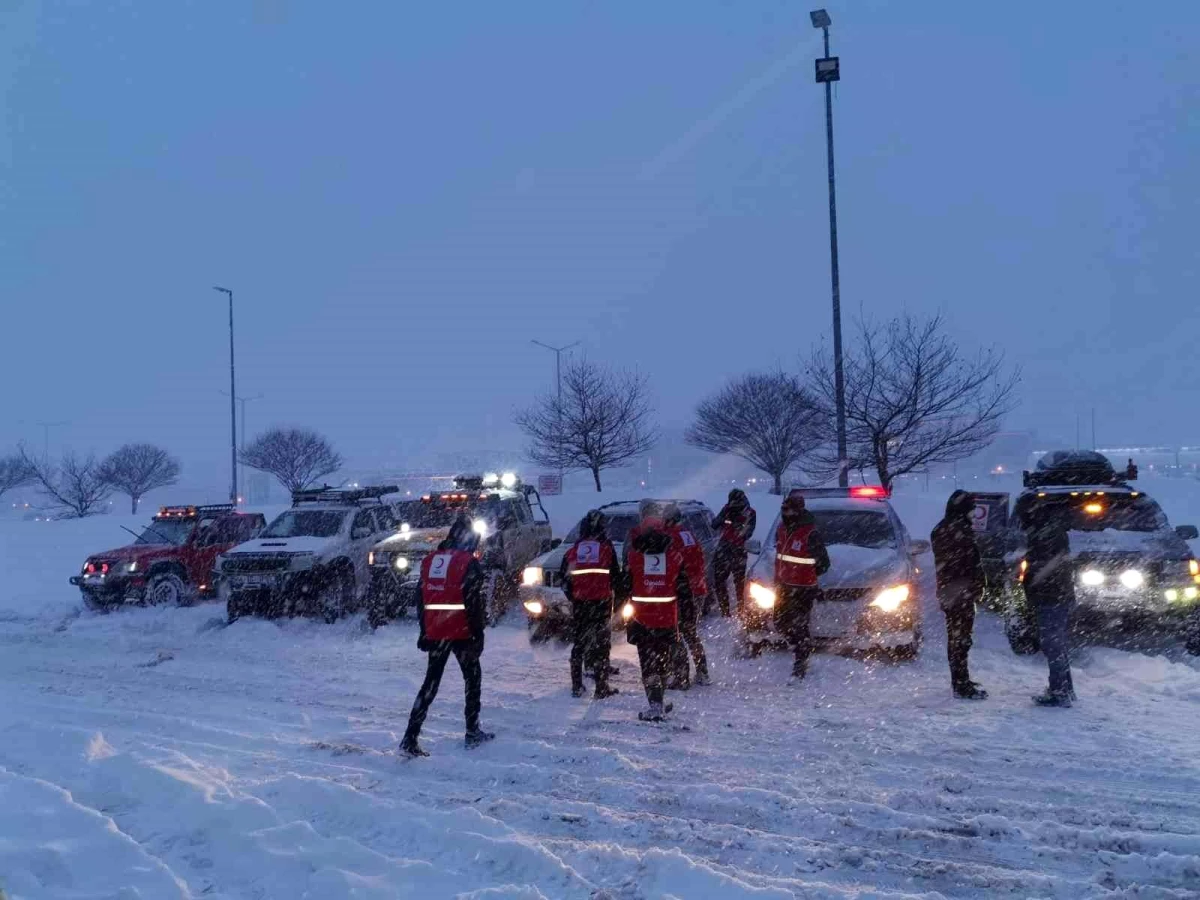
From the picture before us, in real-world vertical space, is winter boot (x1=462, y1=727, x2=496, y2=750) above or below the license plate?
below

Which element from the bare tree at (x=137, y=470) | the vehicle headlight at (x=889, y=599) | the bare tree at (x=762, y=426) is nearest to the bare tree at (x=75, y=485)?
the bare tree at (x=137, y=470)

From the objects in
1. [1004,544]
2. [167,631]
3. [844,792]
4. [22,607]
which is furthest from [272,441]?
[844,792]

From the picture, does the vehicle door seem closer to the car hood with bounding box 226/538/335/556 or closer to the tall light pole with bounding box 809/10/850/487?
the car hood with bounding box 226/538/335/556

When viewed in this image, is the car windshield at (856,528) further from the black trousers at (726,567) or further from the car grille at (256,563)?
the car grille at (256,563)

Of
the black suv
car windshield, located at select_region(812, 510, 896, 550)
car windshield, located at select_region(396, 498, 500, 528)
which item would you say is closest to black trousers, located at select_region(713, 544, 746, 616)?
car windshield, located at select_region(812, 510, 896, 550)

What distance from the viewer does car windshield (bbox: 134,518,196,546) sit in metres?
15.7

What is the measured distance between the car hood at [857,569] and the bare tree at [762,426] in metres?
22.9

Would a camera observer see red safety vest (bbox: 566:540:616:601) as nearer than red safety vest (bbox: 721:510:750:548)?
Yes

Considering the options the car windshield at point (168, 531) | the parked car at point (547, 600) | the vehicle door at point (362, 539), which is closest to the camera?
the parked car at point (547, 600)

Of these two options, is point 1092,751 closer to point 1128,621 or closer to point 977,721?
point 977,721

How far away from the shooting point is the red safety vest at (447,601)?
21.7 feet

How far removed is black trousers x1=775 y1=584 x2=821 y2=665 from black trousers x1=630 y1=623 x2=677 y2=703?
4.84 feet

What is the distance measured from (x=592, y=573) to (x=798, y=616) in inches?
82.7

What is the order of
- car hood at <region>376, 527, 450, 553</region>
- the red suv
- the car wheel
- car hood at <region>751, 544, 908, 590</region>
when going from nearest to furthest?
car hood at <region>751, 544, 908, 590</region>
car hood at <region>376, 527, 450, 553</region>
the red suv
the car wheel
